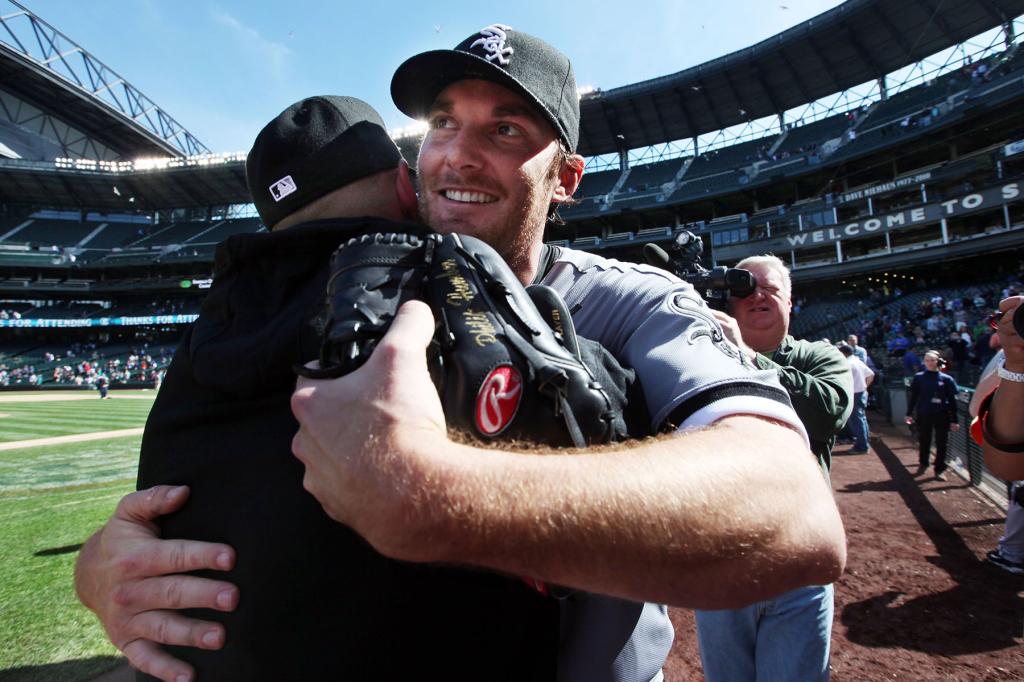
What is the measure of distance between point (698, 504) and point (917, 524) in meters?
7.80

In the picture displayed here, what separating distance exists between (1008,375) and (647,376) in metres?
2.42

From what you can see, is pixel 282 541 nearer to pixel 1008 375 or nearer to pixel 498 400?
pixel 498 400

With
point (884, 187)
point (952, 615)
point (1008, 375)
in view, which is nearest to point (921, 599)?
point (952, 615)

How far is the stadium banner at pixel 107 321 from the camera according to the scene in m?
43.2

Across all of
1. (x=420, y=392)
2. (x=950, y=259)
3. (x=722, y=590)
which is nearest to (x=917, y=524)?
(x=722, y=590)

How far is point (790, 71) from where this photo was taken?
31891 mm

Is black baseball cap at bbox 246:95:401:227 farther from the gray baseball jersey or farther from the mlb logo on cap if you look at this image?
the gray baseball jersey

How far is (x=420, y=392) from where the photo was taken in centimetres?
77

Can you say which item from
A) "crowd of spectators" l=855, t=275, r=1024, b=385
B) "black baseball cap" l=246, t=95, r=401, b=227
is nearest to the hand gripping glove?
"black baseball cap" l=246, t=95, r=401, b=227

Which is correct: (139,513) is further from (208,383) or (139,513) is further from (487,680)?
(487,680)

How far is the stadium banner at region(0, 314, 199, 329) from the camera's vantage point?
43.2 meters

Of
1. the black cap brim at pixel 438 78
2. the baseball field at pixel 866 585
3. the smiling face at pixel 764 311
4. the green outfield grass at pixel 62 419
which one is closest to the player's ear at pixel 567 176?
the black cap brim at pixel 438 78

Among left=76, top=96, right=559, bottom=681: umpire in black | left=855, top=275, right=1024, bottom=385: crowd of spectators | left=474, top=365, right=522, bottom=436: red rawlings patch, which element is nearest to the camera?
left=474, top=365, right=522, bottom=436: red rawlings patch

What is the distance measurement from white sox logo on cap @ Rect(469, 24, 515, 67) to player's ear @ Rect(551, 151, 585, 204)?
15.3 inches
